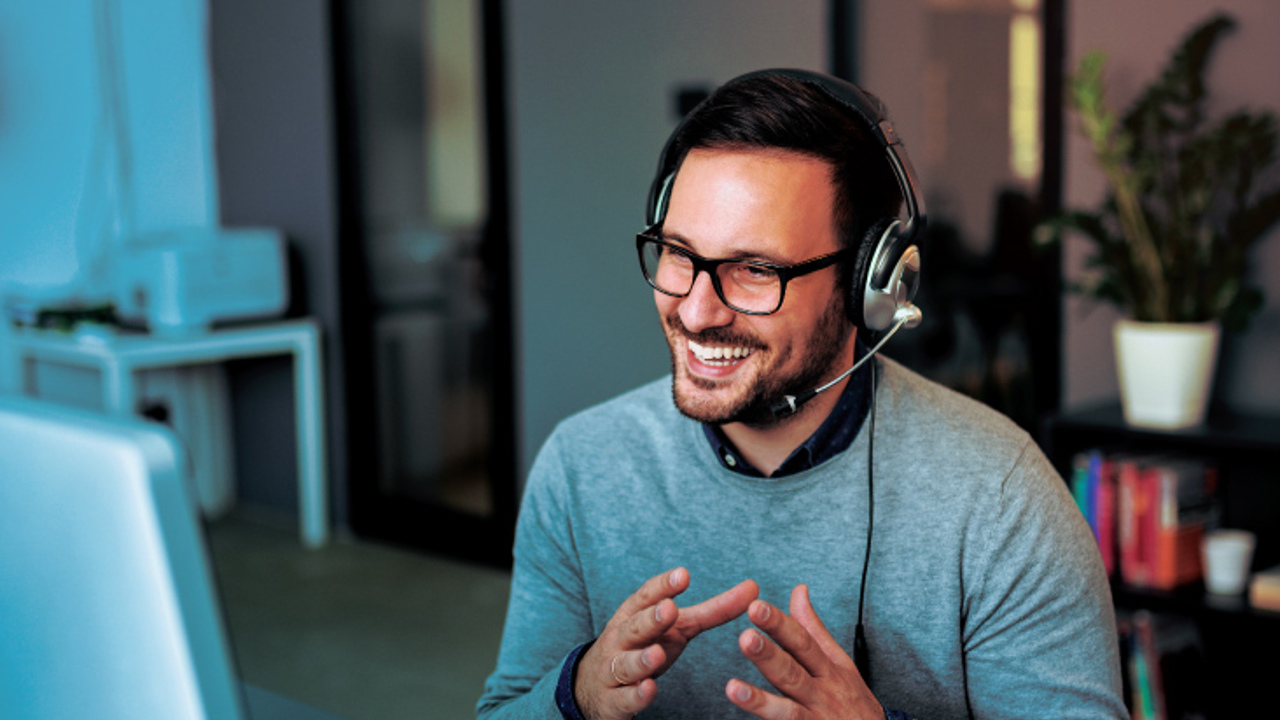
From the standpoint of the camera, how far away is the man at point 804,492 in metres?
1.09

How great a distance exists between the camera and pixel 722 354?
1.17 metres

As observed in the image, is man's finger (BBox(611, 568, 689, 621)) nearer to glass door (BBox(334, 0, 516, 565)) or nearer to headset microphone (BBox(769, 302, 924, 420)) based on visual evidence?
headset microphone (BBox(769, 302, 924, 420))

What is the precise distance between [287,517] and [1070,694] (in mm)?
3744

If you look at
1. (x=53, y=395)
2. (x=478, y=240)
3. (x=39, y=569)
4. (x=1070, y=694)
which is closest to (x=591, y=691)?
(x=1070, y=694)

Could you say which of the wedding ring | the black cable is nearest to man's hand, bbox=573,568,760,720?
the wedding ring

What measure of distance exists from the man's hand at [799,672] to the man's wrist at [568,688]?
16cm

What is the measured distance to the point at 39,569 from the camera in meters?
0.56

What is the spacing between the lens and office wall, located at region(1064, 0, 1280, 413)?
2385mm

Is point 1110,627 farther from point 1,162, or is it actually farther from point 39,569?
point 1,162

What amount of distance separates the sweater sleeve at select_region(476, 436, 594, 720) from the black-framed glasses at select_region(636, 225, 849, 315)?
245 millimetres

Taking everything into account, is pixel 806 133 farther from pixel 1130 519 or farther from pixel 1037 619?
pixel 1130 519

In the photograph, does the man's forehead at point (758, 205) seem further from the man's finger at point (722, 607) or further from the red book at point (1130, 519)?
the red book at point (1130, 519)

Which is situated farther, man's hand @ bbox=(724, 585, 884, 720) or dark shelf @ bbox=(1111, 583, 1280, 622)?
dark shelf @ bbox=(1111, 583, 1280, 622)

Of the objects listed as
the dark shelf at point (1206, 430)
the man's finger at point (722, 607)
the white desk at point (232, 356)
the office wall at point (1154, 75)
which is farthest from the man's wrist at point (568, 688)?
the white desk at point (232, 356)
